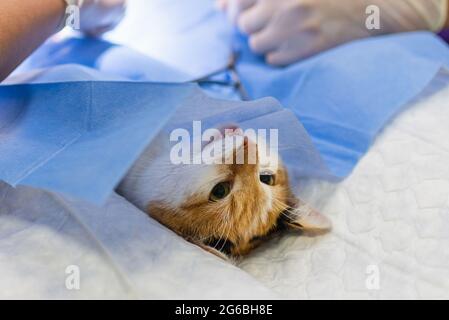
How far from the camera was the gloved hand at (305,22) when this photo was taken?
996 mm

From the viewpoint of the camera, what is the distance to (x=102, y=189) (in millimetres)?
483

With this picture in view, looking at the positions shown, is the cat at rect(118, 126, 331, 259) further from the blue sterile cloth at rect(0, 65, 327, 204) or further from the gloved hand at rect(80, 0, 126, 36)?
the gloved hand at rect(80, 0, 126, 36)

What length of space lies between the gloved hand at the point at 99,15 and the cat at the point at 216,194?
38 cm

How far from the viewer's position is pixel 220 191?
2.10 ft

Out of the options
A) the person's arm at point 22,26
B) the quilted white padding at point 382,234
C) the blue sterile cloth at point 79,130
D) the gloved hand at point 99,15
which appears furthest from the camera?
the gloved hand at point 99,15

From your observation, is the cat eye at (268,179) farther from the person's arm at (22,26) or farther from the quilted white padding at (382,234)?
the person's arm at (22,26)


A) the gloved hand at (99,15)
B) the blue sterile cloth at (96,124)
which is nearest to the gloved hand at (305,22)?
the gloved hand at (99,15)

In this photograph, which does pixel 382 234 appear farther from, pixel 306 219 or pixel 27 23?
pixel 27 23

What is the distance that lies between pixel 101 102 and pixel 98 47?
34 cm

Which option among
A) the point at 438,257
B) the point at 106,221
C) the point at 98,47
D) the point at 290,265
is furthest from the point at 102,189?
the point at 98,47

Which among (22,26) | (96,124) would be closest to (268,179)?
(96,124)

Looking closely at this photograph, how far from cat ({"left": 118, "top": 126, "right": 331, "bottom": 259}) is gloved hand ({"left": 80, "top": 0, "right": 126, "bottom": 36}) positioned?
0.38 m

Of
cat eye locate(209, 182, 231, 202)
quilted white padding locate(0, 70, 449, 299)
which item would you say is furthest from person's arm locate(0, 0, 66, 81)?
cat eye locate(209, 182, 231, 202)
